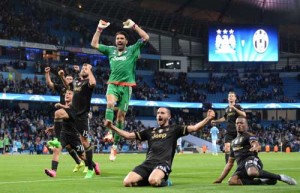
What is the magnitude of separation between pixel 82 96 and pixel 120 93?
1.01m

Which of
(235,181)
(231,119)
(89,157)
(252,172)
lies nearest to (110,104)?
(89,157)

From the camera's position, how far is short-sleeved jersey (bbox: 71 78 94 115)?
14.7 meters

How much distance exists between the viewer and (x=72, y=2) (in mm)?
70000

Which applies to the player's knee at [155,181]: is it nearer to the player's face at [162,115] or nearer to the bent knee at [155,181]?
the bent knee at [155,181]

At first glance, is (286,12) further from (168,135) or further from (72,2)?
(168,135)

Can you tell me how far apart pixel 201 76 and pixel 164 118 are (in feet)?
218

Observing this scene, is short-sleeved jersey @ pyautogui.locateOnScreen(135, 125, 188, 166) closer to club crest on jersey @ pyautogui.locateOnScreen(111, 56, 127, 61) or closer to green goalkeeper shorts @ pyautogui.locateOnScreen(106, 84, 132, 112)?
green goalkeeper shorts @ pyautogui.locateOnScreen(106, 84, 132, 112)

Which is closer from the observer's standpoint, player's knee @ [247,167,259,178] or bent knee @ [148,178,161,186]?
bent knee @ [148,178,161,186]

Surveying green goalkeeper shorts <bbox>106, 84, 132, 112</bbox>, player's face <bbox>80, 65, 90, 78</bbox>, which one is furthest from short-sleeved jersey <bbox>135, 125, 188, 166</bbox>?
green goalkeeper shorts <bbox>106, 84, 132, 112</bbox>

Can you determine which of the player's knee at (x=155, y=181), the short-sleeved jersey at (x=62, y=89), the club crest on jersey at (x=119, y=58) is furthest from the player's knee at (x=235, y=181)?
the short-sleeved jersey at (x=62, y=89)

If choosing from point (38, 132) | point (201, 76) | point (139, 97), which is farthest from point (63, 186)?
point (201, 76)

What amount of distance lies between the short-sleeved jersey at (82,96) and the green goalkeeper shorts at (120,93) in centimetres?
55

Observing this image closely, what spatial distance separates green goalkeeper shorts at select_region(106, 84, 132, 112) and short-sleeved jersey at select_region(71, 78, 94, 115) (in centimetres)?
55

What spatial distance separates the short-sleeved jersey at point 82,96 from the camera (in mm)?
14654
